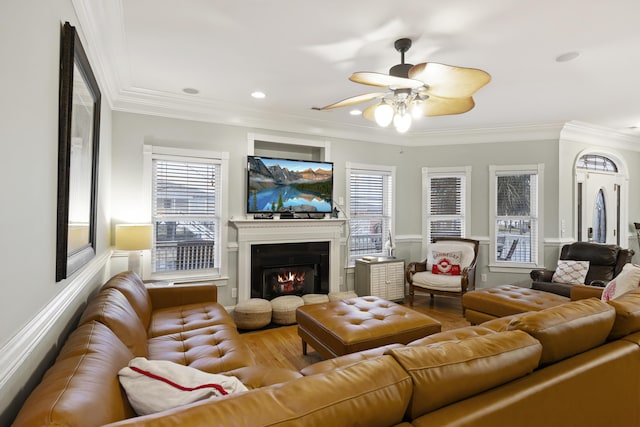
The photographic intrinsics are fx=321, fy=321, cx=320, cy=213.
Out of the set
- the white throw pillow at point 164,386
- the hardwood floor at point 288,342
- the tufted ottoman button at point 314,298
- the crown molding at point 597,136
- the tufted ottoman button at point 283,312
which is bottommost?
the hardwood floor at point 288,342

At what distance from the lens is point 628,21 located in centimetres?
216

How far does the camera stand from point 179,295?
2922mm

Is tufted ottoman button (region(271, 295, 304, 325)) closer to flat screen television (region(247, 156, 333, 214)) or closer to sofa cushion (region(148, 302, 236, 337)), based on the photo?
sofa cushion (region(148, 302, 236, 337))

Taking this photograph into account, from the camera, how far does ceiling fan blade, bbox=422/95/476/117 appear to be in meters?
2.44

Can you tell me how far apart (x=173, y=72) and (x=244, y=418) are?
3.09 metres

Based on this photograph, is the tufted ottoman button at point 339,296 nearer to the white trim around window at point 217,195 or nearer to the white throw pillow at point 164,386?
the white trim around window at point 217,195

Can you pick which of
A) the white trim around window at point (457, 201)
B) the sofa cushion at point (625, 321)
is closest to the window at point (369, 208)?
the white trim around window at point (457, 201)

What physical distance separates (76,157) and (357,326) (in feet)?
6.88

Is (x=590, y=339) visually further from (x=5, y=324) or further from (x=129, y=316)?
(x=129, y=316)

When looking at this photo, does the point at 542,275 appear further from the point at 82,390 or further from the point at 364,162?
the point at 82,390

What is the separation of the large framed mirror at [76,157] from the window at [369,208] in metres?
3.22

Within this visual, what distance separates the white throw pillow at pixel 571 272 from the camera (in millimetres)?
3998

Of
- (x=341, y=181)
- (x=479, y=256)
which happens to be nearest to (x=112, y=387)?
(x=341, y=181)

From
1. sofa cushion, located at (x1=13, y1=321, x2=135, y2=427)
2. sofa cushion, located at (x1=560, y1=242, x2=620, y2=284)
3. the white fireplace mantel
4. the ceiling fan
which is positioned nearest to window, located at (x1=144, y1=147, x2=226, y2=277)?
the white fireplace mantel
